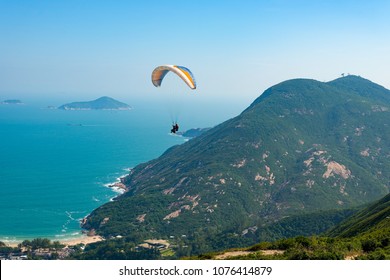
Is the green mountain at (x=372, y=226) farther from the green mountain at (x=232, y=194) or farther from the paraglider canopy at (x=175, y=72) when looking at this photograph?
the green mountain at (x=232, y=194)

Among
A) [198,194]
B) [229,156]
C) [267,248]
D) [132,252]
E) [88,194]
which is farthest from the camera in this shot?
[229,156]

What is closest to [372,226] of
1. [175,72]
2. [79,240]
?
[175,72]

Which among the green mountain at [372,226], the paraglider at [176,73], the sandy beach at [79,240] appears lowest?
the sandy beach at [79,240]

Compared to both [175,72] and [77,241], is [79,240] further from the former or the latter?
[175,72]

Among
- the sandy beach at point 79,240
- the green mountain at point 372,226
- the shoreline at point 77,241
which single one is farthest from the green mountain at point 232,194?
the green mountain at point 372,226

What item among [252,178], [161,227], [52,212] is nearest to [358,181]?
[252,178]

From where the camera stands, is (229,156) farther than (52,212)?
Yes

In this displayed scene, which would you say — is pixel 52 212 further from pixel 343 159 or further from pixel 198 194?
pixel 343 159
